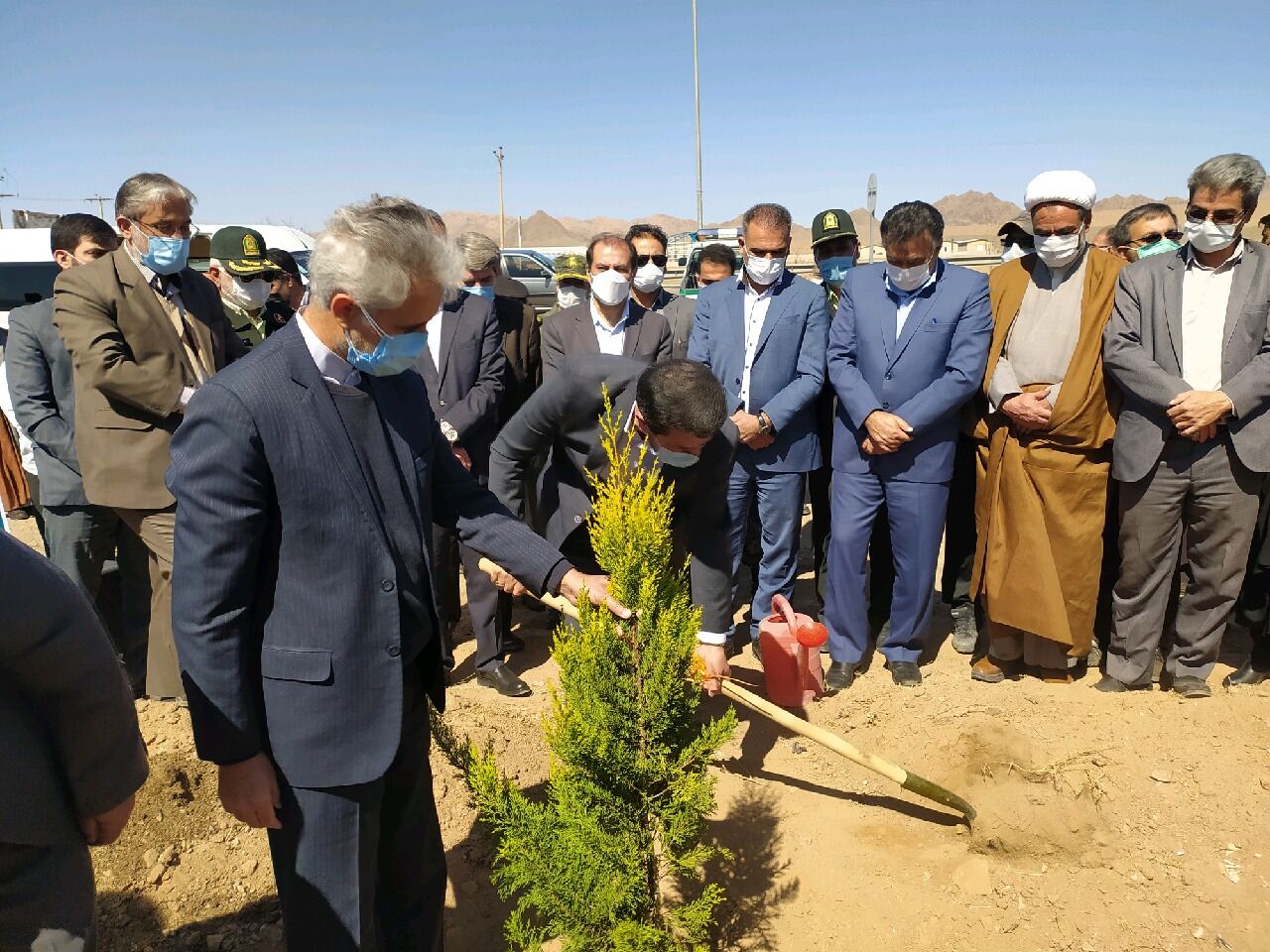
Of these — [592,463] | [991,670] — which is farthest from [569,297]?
[991,670]

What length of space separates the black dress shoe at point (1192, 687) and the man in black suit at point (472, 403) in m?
3.34

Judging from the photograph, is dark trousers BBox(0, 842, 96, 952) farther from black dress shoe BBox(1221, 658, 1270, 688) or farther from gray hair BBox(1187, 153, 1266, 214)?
black dress shoe BBox(1221, 658, 1270, 688)

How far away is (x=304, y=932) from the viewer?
2.04 meters

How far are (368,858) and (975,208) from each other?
4153 inches

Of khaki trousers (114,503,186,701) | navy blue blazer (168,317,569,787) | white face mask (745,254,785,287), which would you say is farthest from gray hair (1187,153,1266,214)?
khaki trousers (114,503,186,701)

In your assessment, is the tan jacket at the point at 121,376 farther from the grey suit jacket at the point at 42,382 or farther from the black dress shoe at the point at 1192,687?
the black dress shoe at the point at 1192,687

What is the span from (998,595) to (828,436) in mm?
1357

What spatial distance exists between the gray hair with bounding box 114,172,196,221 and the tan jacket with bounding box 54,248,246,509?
0.19 metres

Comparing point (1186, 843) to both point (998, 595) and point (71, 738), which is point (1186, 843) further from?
point (71, 738)

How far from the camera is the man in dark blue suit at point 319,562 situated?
1806 mm

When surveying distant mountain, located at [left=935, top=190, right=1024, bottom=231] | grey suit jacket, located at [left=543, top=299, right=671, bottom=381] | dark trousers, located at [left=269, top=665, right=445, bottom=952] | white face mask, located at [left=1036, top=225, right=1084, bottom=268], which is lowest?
dark trousers, located at [left=269, top=665, right=445, bottom=952]

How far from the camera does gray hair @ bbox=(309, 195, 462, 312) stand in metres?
1.84

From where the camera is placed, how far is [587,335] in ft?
16.3

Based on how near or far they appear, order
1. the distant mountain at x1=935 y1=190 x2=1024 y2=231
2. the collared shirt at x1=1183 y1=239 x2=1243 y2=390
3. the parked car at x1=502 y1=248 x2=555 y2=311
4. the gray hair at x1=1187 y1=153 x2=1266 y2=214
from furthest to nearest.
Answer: the distant mountain at x1=935 y1=190 x2=1024 y2=231, the parked car at x1=502 y1=248 x2=555 y2=311, the collared shirt at x1=1183 y1=239 x2=1243 y2=390, the gray hair at x1=1187 y1=153 x2=1266 y2=214
